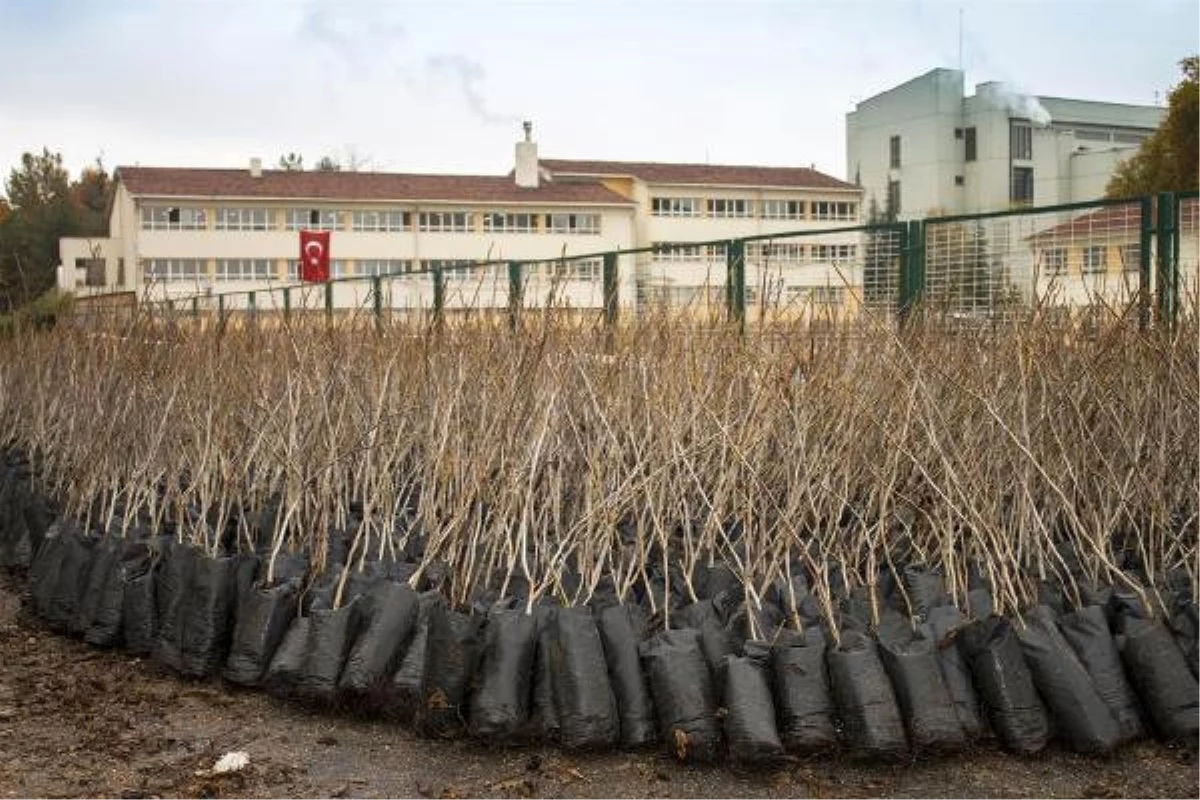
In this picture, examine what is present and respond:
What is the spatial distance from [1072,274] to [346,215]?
4179 centimetres

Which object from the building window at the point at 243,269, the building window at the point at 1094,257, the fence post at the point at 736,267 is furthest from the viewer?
the building window at the point at 243,269

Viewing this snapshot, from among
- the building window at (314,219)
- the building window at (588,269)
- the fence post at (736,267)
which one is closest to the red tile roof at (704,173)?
the building window at (314,219)

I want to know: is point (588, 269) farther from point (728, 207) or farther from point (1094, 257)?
point (728, 207)

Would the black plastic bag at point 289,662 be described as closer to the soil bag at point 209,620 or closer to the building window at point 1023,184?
the soil bag at point 209,620

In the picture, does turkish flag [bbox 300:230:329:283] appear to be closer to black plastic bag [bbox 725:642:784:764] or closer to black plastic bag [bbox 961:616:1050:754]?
black plastic bag [bbox 725:642:784:764]

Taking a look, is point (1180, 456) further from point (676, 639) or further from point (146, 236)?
point (146, 236)

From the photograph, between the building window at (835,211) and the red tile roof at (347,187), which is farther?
the building window at (835,211)

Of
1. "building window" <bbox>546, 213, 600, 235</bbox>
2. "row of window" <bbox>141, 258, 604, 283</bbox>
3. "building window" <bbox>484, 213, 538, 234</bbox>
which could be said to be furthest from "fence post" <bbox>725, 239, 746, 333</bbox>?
"building window" <bbox>484, 213, 538, 234</bbox>

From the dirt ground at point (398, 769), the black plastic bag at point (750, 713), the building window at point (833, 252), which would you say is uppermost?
the building window at point (833, 252)

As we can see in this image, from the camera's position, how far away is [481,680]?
3.53 meters

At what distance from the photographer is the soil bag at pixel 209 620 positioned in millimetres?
4293

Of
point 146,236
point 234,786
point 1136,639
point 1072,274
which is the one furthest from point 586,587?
point 146,236

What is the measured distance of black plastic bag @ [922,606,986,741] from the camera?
11.0 feet

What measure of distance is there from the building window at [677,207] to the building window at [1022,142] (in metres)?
17.9
